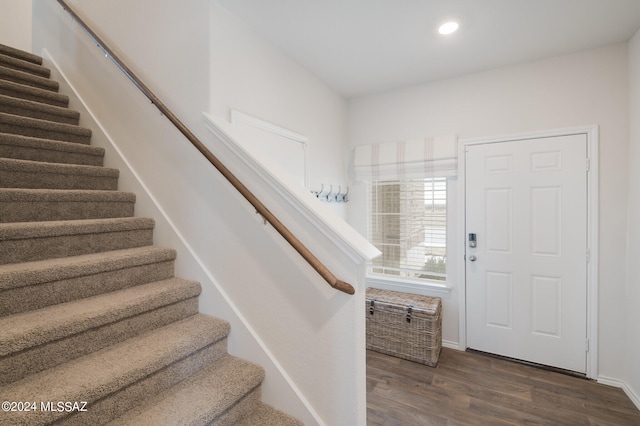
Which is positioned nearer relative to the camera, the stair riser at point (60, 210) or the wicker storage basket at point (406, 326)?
the stair riser at point (60, 210)

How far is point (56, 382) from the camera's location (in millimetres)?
1064

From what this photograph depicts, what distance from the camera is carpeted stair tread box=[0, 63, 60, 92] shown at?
2326mm

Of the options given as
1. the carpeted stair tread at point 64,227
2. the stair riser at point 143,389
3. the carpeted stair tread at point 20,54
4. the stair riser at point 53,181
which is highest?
the carpeted stair tread at point 20,54

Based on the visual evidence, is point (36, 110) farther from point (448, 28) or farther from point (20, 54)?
point (448, 28)

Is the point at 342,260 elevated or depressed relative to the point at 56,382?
elevated

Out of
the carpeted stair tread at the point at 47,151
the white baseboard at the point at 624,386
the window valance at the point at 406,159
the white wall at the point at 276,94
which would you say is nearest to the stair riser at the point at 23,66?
the carpeted stair tread at the point at 47,151

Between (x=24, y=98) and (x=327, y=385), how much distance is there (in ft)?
10.2

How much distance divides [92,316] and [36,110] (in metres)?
1.92

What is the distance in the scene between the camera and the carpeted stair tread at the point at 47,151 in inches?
72.7

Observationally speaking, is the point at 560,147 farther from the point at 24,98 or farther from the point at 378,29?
the point at 24,98

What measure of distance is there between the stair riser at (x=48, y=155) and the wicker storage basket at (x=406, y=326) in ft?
9.06

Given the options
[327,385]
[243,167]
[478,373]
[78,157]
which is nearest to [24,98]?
[78,157]

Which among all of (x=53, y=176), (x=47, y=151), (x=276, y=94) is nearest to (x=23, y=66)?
(x=47, y=151)

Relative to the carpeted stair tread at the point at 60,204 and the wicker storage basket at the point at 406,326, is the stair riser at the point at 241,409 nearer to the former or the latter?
the carpeted stair tread at the point at 60,204
